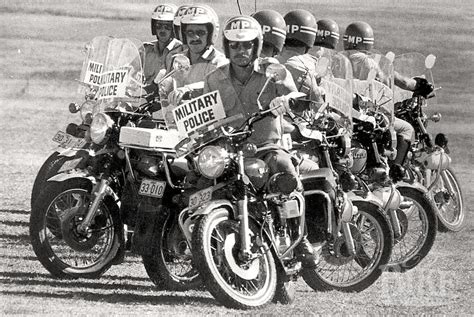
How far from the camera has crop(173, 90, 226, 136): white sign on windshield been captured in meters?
7.90

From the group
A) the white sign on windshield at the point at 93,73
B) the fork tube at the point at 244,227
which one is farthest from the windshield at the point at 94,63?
the fork tube at the point at 244,227

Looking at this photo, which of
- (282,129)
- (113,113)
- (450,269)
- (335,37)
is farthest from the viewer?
(335,37)

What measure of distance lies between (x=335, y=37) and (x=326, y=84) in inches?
116

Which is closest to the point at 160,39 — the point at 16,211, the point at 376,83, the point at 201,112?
the point at 376,83

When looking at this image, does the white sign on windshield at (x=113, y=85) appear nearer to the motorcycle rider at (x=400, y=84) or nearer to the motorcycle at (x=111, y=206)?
the motorcycle at (x=111, y=206)

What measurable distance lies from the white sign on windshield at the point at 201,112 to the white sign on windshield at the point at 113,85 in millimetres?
1457

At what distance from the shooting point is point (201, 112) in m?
7.92

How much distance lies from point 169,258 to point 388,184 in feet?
7.54

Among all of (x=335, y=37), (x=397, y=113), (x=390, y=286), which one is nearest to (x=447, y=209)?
(x=397, y=113)

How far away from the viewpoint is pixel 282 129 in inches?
328

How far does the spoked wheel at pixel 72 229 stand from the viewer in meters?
8.52

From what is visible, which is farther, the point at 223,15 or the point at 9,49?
the point at 223,15

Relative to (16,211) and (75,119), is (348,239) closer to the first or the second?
(16,211)

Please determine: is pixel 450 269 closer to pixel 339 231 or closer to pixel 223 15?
pixel 339 231
